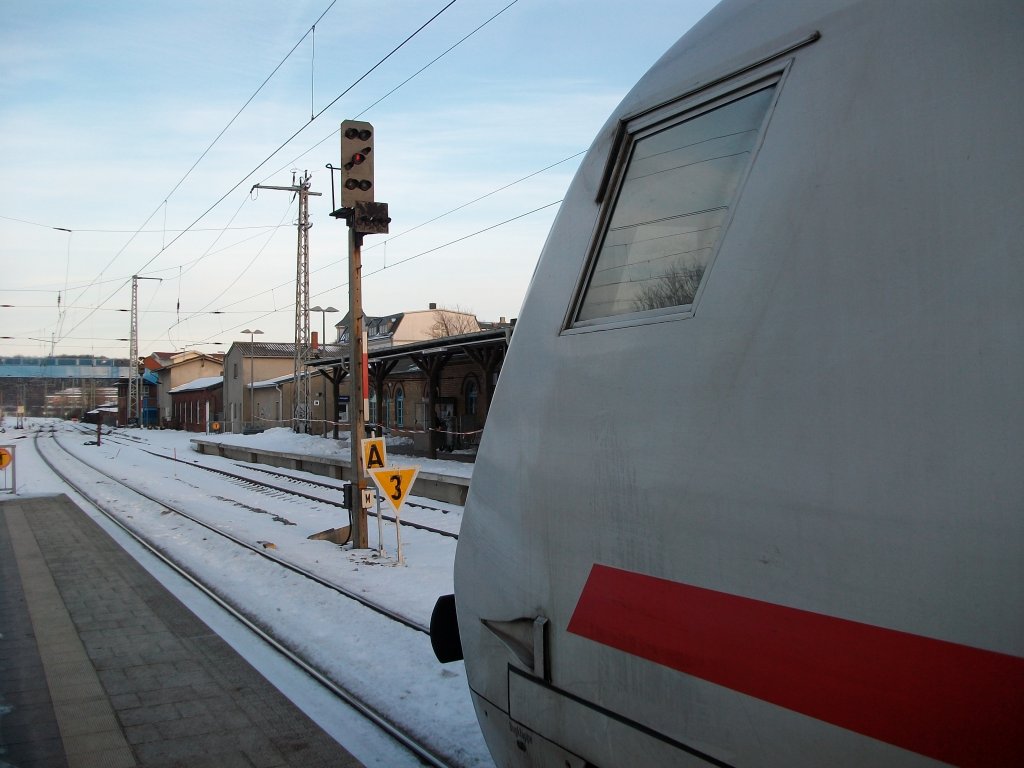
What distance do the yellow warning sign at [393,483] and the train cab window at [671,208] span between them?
8629mm

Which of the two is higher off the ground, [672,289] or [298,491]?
[672,289]

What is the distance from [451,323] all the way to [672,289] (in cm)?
7011

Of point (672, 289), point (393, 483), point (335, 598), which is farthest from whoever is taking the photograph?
point (393, 483)

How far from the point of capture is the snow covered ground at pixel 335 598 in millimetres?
5742

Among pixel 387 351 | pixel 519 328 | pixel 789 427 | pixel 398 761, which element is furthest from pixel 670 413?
pixel 387 351

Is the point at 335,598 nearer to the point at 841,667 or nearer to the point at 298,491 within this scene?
the point at 841,667

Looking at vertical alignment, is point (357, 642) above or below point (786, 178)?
below

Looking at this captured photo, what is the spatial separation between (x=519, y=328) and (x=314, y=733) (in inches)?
150

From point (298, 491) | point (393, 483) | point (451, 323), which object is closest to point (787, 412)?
point (393, 483)

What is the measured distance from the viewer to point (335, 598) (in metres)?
9.05

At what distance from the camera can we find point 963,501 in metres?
1.58

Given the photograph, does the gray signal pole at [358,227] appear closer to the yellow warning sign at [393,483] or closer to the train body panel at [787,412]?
the yellow warning sign at [393,483]

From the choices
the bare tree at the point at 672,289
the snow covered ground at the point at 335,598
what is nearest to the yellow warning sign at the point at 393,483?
the snow covered ground at the point at 335,598

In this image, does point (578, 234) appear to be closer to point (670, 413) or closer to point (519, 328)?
point (519, 328)
